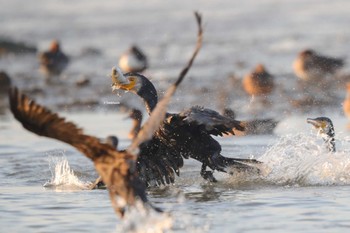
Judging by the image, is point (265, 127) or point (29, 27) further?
point (29, 27)

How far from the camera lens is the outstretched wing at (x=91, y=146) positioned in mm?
7062

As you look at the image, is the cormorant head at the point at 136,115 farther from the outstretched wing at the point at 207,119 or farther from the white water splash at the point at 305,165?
the outstretched wing at the point at 207,119

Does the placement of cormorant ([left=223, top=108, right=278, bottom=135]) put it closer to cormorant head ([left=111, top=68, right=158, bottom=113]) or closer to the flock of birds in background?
the flock of birds in background

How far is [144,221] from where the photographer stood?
7555 millimetres

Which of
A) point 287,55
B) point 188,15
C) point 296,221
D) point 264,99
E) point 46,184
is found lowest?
point 296,221

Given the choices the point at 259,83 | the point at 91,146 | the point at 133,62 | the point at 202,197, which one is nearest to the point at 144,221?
the point at 91,146

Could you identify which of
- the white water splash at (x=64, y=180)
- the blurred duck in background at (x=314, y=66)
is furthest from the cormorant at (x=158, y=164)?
the blurred duck in background at (x=314, y=66)

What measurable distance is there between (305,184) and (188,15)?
22.0m

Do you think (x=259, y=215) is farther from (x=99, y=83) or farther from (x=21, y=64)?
(x=21, y=64)

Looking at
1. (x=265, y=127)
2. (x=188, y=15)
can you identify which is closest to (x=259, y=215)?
(x=265, y=127)

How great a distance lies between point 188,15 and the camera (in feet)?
104

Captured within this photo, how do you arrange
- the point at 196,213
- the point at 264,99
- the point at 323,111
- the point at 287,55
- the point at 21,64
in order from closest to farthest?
the point at 196,213, the point at 323,111, the point at 264,99, the point at 287,55, the point at 21,64

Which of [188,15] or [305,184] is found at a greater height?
[188,15]

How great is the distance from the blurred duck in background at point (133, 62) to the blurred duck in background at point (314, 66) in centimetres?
311
